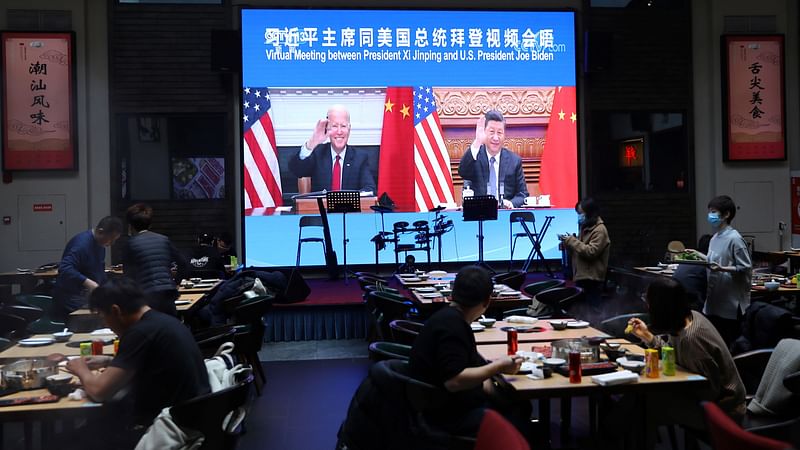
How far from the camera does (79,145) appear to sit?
35.0 ft

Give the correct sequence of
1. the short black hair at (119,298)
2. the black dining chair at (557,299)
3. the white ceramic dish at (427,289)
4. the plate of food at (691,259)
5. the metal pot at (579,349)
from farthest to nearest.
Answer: the white ceramic dish at (427,289) < the black dining chair at (557,299) < the plate of food at (691,259) < the metal pot at (579,349) < the short black hair at (119,298)

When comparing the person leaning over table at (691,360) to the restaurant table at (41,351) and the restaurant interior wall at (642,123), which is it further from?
the restaurant interior wall at (642,123)

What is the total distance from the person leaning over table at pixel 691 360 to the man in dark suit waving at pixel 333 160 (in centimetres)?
777

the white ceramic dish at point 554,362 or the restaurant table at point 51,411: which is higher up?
the white ceramic dish at point 554,362

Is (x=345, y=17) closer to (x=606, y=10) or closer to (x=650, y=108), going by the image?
(x=606, y=10)

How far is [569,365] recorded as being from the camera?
3541 millimetres

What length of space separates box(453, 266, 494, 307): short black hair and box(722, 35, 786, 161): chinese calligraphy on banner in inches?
364

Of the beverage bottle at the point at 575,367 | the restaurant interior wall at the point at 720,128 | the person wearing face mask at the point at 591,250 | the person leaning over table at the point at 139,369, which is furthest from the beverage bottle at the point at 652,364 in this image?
the restaurant interior wall at the point at 720,128

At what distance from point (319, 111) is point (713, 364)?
27.3ft

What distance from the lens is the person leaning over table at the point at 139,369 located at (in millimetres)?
3207

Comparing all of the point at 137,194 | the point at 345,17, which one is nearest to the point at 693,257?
the point at 345,17

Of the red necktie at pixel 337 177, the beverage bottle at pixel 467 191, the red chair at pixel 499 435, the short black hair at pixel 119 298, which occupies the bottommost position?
the red chair at pixel 499 435

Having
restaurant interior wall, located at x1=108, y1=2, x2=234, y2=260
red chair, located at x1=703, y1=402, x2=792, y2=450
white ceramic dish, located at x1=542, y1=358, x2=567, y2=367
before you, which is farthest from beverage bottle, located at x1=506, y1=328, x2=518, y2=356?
restaurant interior wall, located at x1=108, y1=2, x2=234, y2=260

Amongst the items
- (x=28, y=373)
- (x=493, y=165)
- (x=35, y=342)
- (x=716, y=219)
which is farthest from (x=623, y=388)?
(x=493, y=165)
